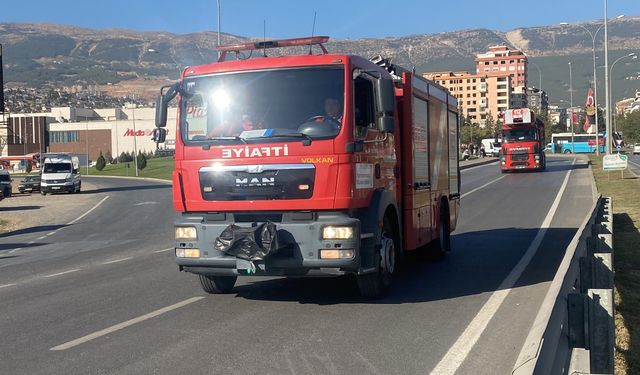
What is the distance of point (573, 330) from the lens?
17.2 ft

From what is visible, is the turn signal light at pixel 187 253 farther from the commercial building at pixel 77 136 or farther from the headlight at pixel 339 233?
Result: the commercial building at pixel 77 136

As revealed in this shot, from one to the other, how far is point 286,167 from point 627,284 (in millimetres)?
5154

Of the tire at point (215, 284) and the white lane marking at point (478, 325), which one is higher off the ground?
the tire at point (215, 284)

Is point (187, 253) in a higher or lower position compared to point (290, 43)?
lower

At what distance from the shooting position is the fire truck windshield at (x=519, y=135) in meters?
44.6

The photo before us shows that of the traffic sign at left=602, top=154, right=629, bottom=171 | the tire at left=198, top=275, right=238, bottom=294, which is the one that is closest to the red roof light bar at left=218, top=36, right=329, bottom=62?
the tire at left=198, top=275, right=238, bottom=294

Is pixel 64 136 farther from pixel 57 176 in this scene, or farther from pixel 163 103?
pixel 163 103

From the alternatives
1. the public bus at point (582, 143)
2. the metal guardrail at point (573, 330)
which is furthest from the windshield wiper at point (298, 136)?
the public bus at point (582, 143)

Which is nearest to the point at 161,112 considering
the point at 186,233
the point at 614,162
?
the point at 186,233

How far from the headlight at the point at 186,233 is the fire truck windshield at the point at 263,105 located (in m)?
0.98

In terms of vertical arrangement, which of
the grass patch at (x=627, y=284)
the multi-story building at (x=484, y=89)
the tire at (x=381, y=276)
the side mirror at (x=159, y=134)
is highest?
the multi-story building at (x=484, y=89)

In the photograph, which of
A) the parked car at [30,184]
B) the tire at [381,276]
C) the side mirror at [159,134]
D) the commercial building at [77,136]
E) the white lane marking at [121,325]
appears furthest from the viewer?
the commercial building at [77,136]

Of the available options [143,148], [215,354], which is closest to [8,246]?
[215,354]

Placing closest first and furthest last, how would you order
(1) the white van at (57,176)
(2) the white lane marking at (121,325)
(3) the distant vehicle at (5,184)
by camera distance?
(2) the white lane marking at (121,325) < (3) the distant vehicle at (5,184) < (1) the white van at (57,176)
